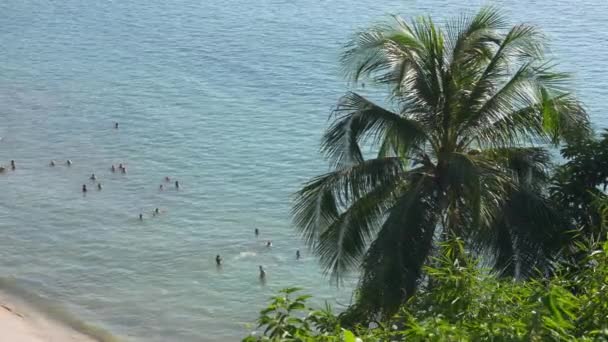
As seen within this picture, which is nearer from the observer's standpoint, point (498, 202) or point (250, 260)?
point (498, 202)

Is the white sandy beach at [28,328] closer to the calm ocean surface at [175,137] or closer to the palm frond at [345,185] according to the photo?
the calm ocean surface at [175,137]

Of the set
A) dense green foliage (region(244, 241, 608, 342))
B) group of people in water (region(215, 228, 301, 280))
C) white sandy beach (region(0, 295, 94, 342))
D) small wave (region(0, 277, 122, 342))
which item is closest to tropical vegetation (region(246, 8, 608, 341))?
dense green foliage (region(244, 241, 608, 342))

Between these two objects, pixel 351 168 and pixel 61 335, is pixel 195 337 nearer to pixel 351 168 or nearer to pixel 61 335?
pixel 61 335

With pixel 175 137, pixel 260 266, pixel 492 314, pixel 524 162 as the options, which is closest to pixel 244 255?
pixel 260 266

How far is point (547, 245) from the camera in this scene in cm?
1720

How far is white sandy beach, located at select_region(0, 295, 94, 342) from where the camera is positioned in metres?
30.0

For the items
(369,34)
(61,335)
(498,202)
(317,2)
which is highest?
(369,34)

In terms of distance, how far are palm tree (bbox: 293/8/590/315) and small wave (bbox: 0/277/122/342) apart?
14.9 metres

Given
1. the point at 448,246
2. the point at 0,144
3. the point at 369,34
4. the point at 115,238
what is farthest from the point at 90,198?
the point at 448,246

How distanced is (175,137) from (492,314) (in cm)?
4012

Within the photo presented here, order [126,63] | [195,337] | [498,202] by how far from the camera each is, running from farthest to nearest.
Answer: [126,63]
[195,337]
[498,202]

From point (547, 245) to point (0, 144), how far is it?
35915 mm

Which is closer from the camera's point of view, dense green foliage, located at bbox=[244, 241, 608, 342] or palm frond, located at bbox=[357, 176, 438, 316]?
dense green foliage, located at bbox=[244, 241, 608, 342]

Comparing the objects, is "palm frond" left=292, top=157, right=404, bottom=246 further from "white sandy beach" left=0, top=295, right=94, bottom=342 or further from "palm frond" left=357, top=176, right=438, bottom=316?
"white sandy beach" left=0, top=295, right=94, bottom=342
